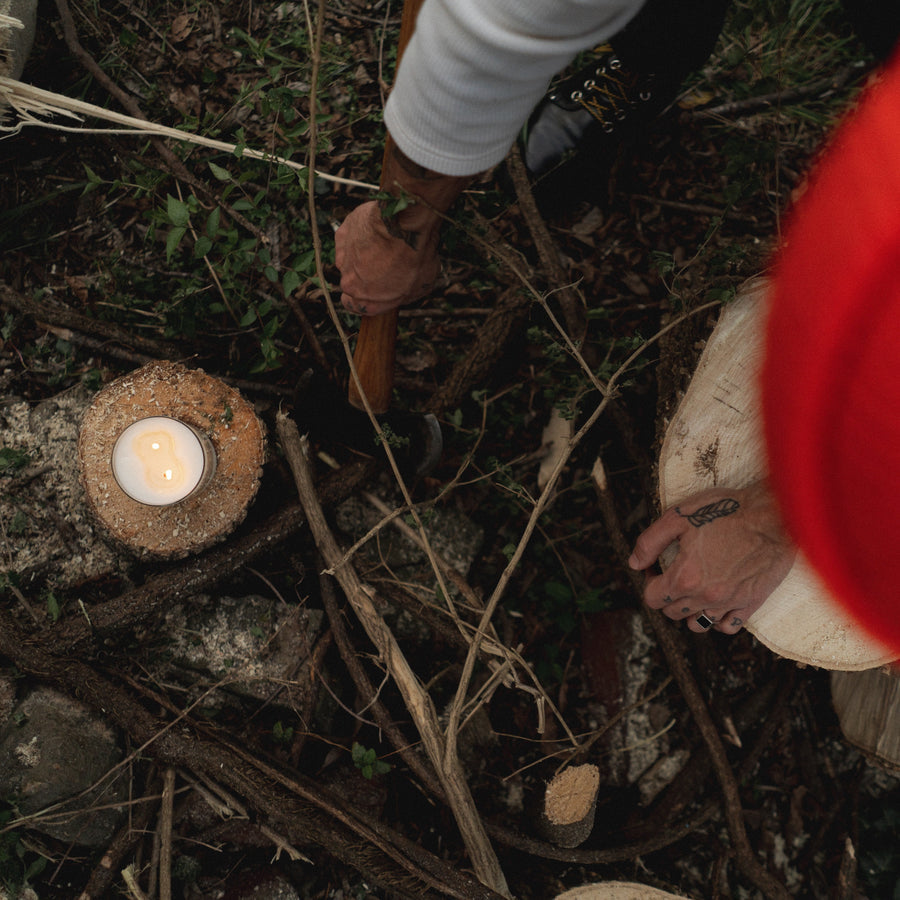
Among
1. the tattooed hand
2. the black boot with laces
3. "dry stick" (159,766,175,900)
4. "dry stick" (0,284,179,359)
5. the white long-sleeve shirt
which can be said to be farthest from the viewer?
the black boot with laces

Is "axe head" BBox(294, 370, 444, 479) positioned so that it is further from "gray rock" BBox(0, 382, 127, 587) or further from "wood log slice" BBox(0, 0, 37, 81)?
"wood log slice" BBox(0, 0, 37, 81)

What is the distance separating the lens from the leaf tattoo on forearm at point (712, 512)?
173cm

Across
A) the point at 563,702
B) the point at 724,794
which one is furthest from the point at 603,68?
the point at 724,794

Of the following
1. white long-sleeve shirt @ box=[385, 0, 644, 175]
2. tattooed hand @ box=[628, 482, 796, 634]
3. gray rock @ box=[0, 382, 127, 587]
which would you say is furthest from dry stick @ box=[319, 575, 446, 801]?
white long-sleeve shirt @ box=[385, 0, 644, 175]

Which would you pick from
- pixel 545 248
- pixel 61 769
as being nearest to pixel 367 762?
pixel 61 769

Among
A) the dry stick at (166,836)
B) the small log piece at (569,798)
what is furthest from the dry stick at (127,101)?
the small log piece at (569,798)

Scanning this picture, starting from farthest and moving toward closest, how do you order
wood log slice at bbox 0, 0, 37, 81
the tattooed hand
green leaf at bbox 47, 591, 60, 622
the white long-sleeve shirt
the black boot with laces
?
1. the black boot with laces
2. wood log slice at bbox 0, 0, 37, 81
3. green leaf at bbox 47, 591, 60, 622
4. the tattooed hand
5. the white long-sleeve shirt

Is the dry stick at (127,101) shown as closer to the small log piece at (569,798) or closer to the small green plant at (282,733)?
the small green plant at (282,733)

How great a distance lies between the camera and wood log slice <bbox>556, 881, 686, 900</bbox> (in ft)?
6.41

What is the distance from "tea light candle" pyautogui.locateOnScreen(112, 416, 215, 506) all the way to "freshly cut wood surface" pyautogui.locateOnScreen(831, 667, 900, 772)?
2233 millimetres

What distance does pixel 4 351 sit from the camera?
7.48ft

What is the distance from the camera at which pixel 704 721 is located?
→ 7.25 feet

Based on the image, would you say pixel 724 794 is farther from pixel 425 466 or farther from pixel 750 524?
pixel 425 466

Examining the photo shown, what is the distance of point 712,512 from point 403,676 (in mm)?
997
